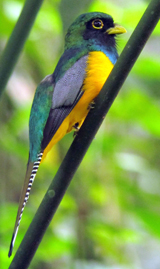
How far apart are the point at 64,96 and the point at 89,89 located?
20cm

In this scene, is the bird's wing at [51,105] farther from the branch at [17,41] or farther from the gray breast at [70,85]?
the branch at [17,41]

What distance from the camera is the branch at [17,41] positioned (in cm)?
119

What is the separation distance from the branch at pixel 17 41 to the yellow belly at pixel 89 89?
33.6 inches

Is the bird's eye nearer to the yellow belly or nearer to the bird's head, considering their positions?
the bird's head

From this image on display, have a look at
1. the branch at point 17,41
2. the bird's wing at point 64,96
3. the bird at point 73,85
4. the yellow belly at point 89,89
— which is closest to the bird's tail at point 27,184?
the bird at point 73,85

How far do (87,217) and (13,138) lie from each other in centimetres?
68

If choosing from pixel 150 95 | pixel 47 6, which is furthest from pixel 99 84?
pixel 47 6

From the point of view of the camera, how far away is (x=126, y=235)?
2.20 m

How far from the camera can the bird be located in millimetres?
1887

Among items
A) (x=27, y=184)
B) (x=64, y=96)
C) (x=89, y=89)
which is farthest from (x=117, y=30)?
(x=27, y=184)

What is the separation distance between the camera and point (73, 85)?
2.08 m

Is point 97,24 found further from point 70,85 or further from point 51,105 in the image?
point 51,105

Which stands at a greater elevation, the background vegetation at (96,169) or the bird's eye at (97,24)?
the bird's eye at (97,24)

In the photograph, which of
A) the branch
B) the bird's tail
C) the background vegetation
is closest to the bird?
the bird's tail
